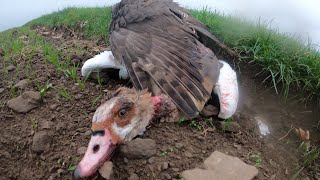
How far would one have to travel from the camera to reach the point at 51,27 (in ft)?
26.0

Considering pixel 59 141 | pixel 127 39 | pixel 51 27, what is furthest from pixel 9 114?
pixel 51 27

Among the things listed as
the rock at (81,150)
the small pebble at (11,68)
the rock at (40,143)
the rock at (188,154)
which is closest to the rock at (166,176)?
the rock at (188,154)

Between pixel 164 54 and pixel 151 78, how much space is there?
223 millimetres

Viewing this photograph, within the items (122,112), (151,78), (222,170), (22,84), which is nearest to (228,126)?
(222,170)

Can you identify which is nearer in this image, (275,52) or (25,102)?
(25,102)

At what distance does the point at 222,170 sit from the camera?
3012mm

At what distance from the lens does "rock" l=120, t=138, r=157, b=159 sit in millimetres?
3043

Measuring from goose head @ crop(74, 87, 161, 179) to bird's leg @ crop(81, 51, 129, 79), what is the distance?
743 mm

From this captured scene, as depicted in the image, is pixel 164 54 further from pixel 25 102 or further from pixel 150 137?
pixel 25 102

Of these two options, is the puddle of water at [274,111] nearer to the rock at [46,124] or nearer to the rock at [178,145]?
the rock at [178,145]

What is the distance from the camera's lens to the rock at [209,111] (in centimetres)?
366

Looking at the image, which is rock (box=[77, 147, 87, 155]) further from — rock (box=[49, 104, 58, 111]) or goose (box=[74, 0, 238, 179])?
rock (box=[49, 104, 58, 111])

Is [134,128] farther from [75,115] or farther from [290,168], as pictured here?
[290,168]

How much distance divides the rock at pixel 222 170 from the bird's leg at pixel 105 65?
1.27 metres
